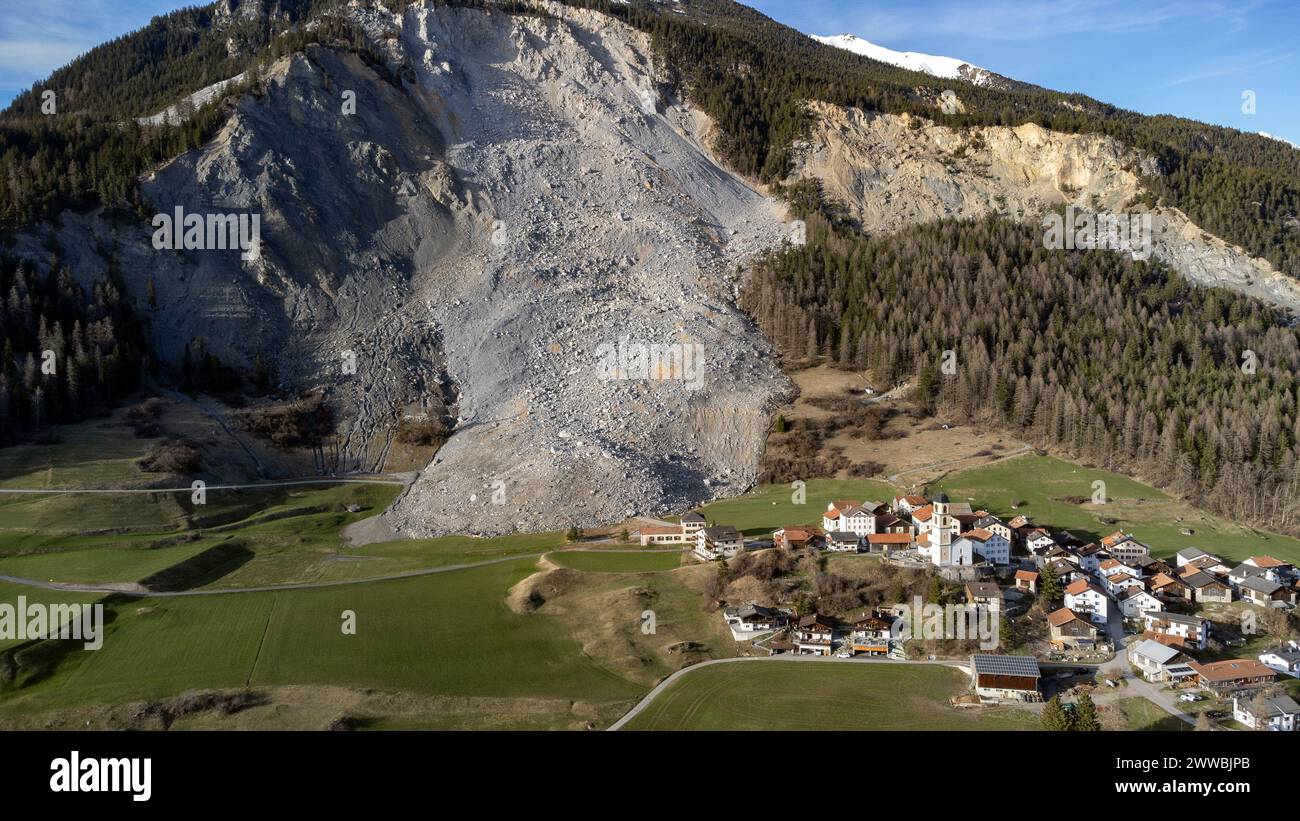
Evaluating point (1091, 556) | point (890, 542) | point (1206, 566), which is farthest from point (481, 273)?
point (1206, 566)

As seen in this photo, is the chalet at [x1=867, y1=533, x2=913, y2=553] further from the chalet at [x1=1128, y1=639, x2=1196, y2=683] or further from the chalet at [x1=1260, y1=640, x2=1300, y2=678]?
the chalet at [x1=1260, y1=640, x2=1300, y2=678]

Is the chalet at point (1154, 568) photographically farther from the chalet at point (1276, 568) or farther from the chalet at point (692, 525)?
the chalet at point (692, 525)

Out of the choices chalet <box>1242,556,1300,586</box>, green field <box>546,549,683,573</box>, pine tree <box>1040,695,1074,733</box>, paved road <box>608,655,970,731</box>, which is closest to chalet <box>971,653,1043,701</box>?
paved road <box>608,655,970,731</box>

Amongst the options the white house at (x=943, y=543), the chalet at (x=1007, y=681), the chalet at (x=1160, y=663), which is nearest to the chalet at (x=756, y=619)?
the chalet at (x=1007, y=681)

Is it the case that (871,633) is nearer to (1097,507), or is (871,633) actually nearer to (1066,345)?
(1097,507)

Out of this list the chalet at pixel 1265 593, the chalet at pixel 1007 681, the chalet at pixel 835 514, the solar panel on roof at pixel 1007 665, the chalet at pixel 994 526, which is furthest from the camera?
the chalet at pixel 835 514

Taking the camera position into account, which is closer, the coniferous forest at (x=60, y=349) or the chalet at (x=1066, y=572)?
the chalet at (x=1066, y=572)

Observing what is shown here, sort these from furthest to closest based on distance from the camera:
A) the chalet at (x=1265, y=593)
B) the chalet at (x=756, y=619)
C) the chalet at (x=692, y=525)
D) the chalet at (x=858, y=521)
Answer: the chalet at (x=692, y=525)
the chalet at (x=858, y=521)
the chalet at (x=1265, y=593)
the chalet at (x=756, y=619)

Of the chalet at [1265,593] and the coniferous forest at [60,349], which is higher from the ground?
the coniferous forest at [60,349]
